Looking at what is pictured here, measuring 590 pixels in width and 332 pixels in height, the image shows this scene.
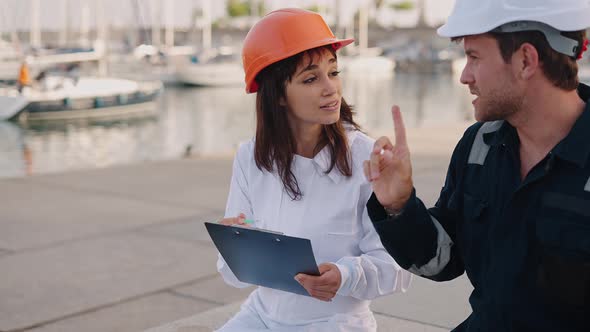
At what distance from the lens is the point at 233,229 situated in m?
2.65

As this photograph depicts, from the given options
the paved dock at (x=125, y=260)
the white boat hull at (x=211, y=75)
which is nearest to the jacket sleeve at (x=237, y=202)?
the paved dock at (x=125, y=260)

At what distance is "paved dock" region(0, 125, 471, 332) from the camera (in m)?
4.72

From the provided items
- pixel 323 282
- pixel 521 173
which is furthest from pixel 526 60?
pixel 323 282

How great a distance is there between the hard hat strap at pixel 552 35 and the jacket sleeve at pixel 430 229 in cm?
41

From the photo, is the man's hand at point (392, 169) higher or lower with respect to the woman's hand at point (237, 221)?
higher

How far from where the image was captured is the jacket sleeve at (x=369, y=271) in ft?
9.24

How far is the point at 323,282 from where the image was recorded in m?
2.68

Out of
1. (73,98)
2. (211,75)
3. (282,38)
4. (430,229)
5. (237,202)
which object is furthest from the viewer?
(211,75)

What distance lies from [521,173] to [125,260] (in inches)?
164

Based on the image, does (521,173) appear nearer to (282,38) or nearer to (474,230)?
(474,230)

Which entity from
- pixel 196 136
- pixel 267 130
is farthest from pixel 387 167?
pixel 196 136

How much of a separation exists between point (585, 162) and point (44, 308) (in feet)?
11.9

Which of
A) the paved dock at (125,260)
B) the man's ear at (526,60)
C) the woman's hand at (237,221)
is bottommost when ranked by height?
the paved dock at (125,260)

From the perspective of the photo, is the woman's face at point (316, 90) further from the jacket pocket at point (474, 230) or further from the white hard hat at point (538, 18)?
the white hard hat at point (538, 18)
